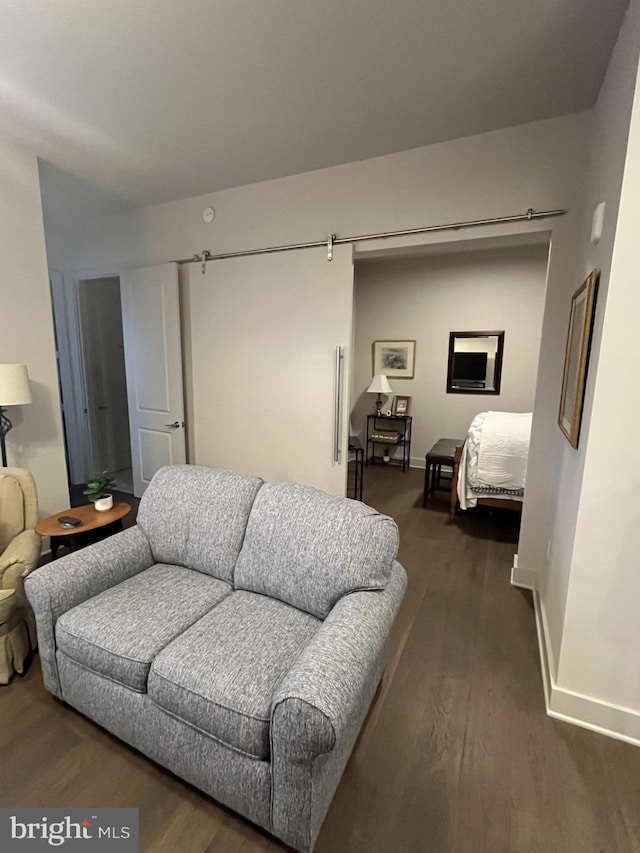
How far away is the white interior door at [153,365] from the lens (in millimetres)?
3459

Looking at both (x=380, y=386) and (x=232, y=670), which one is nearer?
(x=232, y=670)

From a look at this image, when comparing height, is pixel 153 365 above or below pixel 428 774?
above

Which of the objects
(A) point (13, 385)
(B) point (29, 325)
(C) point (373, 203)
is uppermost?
(C) point (373, 203)

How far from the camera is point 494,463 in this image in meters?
3.37

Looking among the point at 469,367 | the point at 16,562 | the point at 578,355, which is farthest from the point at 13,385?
the point at 469,367

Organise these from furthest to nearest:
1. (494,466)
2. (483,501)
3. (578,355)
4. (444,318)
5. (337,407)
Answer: (444,318)
(483,501)
(494,466)
(337,407)
(578,355)

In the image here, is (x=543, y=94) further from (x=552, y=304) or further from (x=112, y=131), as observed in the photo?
(x=112, y=131)

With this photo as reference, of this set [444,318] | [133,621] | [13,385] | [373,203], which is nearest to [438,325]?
[444,318]

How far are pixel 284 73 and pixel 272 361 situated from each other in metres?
1.78

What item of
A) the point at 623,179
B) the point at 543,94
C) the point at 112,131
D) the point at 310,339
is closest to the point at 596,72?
the point at 543,94

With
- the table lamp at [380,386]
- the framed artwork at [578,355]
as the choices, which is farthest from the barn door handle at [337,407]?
the table lamp at [380,386]

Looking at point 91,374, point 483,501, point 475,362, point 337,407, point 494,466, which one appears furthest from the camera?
point 475,362

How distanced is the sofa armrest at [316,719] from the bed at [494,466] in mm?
2443

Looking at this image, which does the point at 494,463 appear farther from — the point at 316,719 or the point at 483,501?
the point at 316,719
